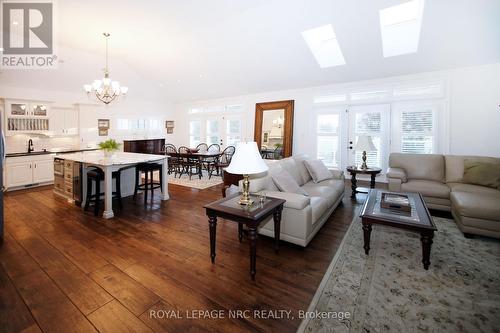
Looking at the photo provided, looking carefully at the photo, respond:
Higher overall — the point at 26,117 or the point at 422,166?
the point at 26,117

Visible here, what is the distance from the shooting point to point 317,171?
419 cm

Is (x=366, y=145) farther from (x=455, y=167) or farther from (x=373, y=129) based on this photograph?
(x=373, y=129)

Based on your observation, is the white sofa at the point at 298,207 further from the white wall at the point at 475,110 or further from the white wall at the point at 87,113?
the white wall at the point at 87,113

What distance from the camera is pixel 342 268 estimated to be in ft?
7.64

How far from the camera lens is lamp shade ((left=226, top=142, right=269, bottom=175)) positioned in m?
2.22

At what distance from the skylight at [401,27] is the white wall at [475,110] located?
4.29ft

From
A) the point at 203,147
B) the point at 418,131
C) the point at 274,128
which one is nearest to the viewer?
the point at 418,131

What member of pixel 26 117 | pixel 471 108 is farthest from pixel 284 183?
pixel 26 117

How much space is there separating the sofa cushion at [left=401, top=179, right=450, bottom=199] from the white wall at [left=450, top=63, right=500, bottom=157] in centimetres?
190

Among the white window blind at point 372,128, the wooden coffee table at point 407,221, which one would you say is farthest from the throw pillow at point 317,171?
the white window blind at point 372,128

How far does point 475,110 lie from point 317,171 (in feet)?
12.7

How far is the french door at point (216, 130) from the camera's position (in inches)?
341

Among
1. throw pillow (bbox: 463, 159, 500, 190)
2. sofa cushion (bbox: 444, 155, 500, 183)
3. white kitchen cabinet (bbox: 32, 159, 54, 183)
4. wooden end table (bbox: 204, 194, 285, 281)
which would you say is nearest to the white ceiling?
white kitchen cabinet (bbox: 32, 159, 54, 183)

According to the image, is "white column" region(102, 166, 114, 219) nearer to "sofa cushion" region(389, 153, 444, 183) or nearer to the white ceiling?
the white ceiling
